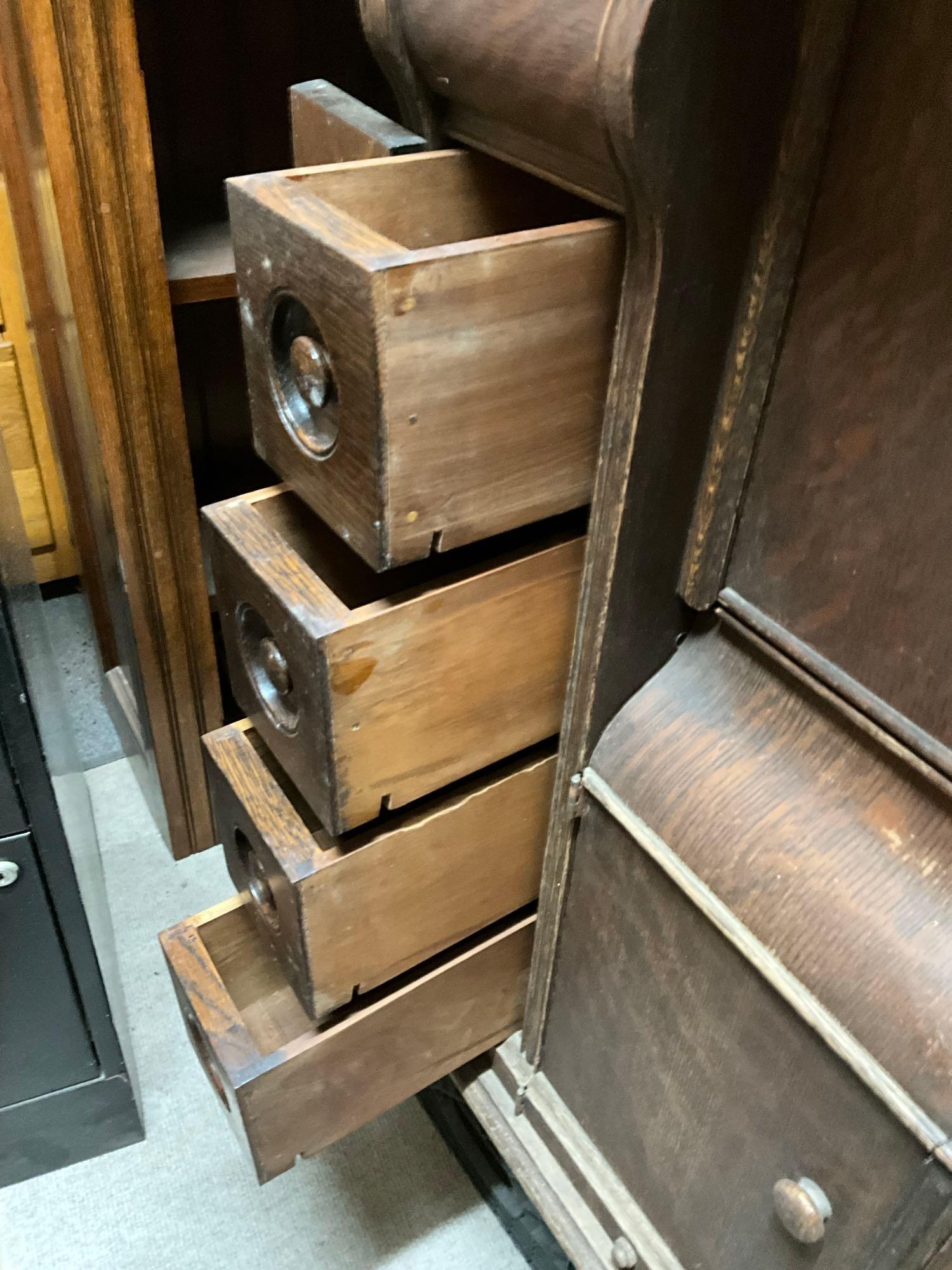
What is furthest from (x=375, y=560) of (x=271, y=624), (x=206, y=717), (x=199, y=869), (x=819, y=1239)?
(x=199, y=869)

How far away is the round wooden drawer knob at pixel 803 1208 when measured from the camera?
0.56 metres

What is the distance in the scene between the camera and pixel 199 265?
1013mm

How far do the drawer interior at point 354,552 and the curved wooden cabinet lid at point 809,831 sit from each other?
0.46 ft

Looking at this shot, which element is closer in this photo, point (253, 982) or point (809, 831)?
point (809, 831)

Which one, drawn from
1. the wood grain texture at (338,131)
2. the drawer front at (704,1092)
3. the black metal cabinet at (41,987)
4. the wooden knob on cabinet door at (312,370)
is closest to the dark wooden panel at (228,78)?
the wood grain texture at (338,131)

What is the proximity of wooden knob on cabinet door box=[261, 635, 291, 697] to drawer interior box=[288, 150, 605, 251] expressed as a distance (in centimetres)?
26

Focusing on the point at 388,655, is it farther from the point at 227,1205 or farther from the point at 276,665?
the point at 227,1205

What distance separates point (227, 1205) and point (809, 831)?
0.81 m

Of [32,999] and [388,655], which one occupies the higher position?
[388,655]

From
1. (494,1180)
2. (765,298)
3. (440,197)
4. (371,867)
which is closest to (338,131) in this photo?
(440,197)

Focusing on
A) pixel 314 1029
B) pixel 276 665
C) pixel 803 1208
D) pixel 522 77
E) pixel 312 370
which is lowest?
pixel 314 1029

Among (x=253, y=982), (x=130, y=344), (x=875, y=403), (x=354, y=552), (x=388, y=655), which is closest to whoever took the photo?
(x=875, y=403)

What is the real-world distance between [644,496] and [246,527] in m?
0.27

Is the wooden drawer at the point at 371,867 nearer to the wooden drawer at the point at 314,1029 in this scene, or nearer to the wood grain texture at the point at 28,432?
the wooden drawer at the point at 314,1029
